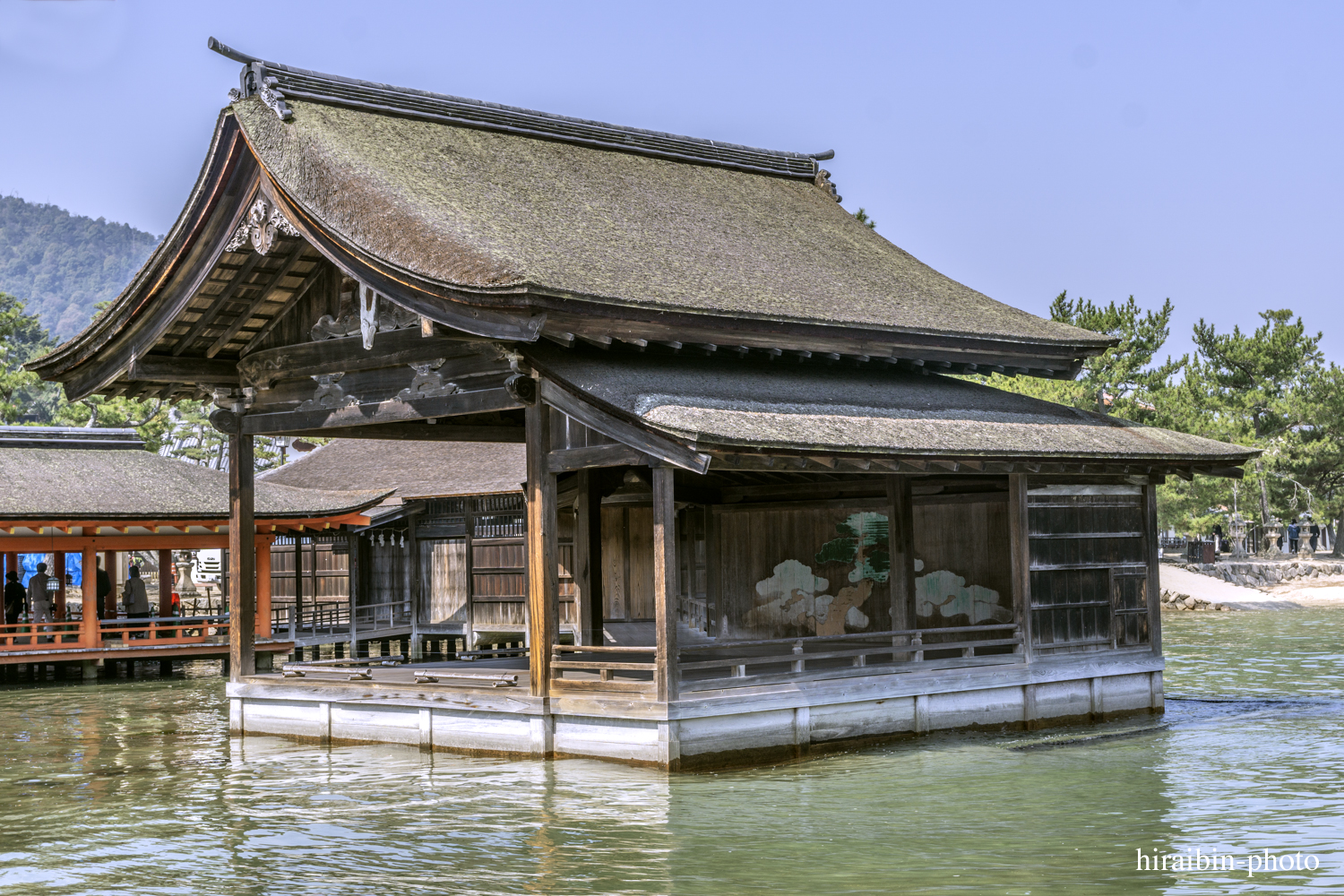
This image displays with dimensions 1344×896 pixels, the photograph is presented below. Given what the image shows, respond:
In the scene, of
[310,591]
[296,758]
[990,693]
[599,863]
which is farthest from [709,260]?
[310,591]

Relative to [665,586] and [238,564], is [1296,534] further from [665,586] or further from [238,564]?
[665,586]

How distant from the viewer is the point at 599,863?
1129 cm

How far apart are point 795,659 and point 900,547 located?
398cm

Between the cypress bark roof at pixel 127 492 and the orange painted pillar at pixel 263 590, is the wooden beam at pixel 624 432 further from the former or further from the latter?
the orange painted pillar at pixel 263 590

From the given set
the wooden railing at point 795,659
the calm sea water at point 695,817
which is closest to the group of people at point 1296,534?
the wooden railing at point 795,659

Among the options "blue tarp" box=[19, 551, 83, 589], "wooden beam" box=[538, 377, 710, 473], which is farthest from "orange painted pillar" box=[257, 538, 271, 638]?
"blue tarp" box=[19, 551, 83, 589]

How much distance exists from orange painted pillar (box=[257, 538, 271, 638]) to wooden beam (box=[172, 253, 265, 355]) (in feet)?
37.7

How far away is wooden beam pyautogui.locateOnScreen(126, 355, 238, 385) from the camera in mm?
19016

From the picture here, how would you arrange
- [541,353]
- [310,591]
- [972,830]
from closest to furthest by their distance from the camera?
[972,830]
[541,353]
[310,591]

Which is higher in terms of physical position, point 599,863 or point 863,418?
point 863,418

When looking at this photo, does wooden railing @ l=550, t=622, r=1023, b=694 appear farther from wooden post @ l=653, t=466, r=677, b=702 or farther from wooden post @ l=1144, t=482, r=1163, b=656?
wooden post @ l=1144, t=482, r=1163, b=656

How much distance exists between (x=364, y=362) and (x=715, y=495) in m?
6.46

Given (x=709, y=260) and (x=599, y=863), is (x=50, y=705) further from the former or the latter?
(x=599, y=863)

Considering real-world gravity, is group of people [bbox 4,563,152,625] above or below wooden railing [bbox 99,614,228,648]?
above
